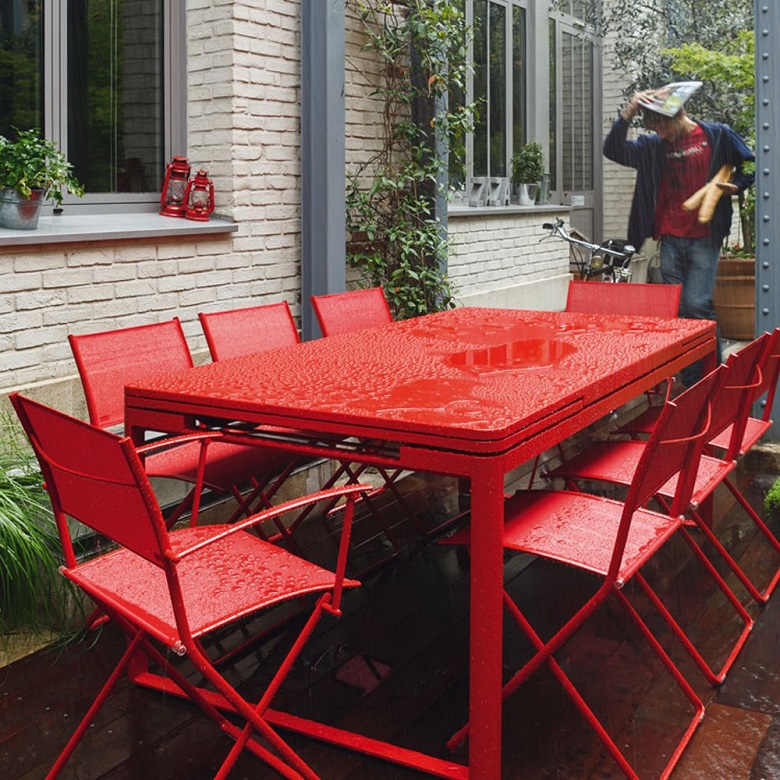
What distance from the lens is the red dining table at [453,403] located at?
2549mm

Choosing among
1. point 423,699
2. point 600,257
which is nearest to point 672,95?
point 600,257

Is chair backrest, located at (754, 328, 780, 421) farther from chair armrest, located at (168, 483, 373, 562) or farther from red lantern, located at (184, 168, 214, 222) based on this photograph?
red lantern, located at (184, 168, 214, 222)

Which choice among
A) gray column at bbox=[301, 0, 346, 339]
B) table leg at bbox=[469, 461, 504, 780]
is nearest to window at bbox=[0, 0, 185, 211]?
gray column at bbox=[301, 0, 346, 339]

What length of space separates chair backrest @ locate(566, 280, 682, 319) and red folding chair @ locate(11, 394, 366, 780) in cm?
290

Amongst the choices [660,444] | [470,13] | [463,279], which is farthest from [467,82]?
[660,444]

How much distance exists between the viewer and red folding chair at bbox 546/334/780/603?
3.29 m

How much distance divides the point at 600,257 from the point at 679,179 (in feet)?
1.86

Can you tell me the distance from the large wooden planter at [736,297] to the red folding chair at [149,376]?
3135 millimetres

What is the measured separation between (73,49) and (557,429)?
319 centimetres

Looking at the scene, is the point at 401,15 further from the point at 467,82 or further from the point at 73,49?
the point at 73,49

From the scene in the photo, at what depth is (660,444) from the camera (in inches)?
101

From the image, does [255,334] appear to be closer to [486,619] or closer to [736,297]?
[486,619]

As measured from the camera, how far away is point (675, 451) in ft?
9.01

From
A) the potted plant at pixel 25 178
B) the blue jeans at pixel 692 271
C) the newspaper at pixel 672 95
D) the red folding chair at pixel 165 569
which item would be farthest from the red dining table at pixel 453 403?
the newspaper at pixel 672 95
